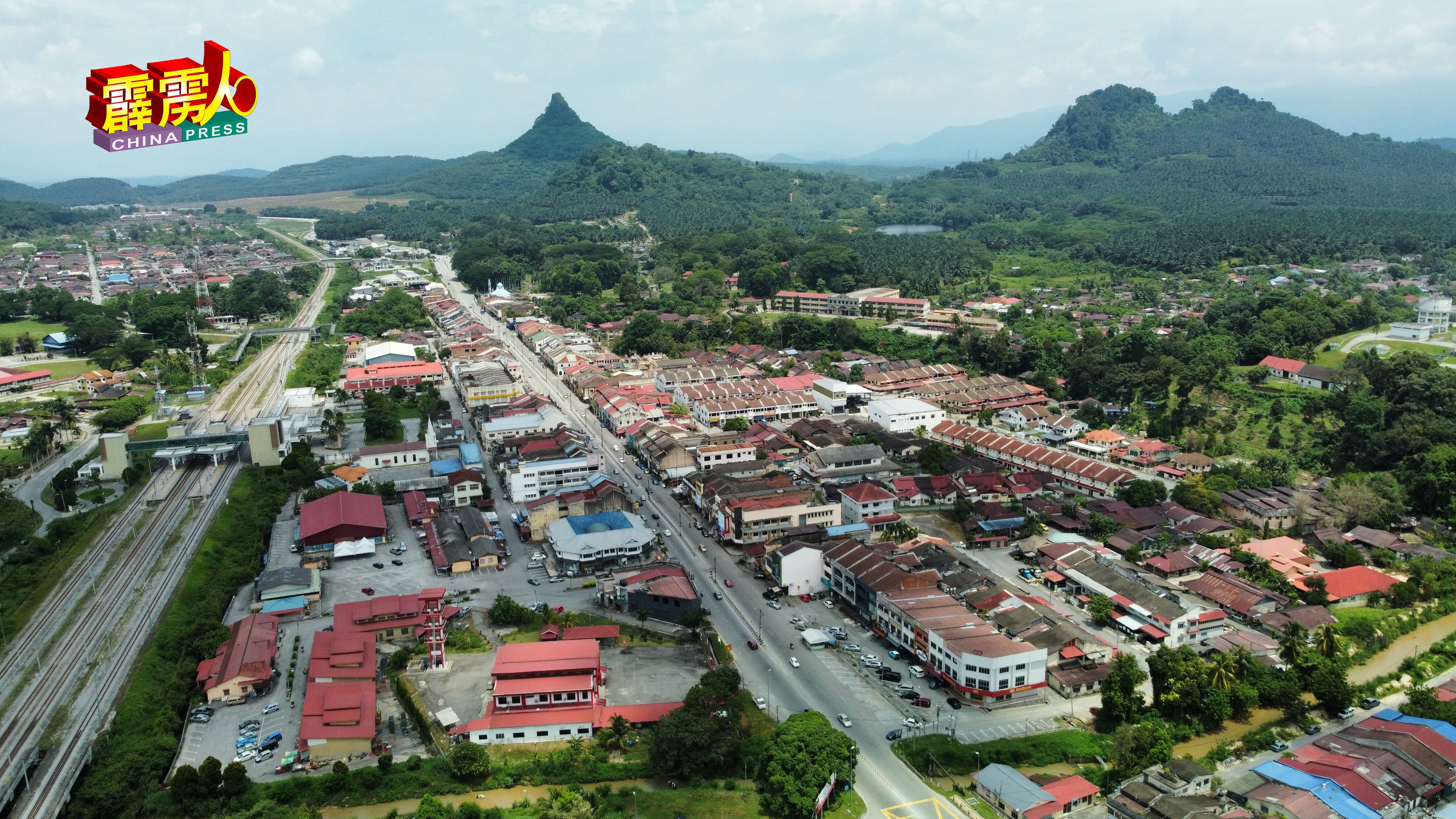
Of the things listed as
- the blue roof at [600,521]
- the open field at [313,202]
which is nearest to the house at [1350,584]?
the blue roof at [600,521]

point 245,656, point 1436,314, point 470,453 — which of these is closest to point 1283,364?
point 1436,314

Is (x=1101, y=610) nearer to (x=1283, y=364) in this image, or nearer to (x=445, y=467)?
(x=445, y=467)

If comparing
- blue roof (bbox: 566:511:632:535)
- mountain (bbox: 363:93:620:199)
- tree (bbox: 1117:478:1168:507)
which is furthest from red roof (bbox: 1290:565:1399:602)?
mountain (bbox: 363:93:620:199)

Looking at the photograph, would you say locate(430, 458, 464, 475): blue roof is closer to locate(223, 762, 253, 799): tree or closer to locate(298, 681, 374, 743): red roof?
locate(298, 681, 374, 743): red roof

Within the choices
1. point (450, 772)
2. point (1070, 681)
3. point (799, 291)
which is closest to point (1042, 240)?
point (799, 291)

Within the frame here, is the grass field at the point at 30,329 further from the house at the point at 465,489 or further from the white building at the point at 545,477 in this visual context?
the white building at the point at 545,477

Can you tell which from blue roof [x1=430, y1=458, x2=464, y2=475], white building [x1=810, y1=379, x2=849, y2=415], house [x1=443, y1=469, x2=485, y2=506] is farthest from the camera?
white building [x1=810, y1=379, x2=849, y2=415]
